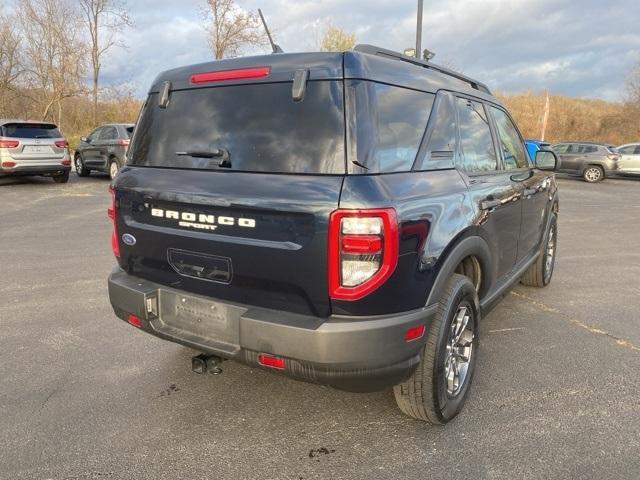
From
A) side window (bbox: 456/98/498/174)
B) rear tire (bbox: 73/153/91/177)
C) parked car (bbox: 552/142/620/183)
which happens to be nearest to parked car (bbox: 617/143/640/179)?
parked car (bbox: 552/142/620/183)

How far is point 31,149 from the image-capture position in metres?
12.7

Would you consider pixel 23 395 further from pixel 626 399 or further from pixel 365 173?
pixel 626 399

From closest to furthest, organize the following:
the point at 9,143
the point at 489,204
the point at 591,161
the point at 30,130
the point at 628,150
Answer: the point at 489,204 → the point at 9,143 → the point at 30,130 → the point at 591,161 → the point at 628,150

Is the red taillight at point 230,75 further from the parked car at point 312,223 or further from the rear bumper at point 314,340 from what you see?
the rear bumper at point 314,340

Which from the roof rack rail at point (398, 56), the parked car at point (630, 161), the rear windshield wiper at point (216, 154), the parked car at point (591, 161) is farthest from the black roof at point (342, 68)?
the parked car at point (630, 161)

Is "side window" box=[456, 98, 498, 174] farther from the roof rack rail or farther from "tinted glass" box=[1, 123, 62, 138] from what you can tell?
"tinted glass" box=[1, 123, 62, 138]

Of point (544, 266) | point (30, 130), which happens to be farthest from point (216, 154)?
point (30, 130)

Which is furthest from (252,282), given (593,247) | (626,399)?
(593,247)

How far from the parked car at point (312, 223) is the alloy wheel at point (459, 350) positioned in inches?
0.5

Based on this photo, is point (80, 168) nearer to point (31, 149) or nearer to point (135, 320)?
point (31, 149)

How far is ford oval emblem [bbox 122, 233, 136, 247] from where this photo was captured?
285 centimetres

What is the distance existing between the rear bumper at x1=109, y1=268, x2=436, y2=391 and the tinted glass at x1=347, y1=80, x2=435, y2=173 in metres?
0.72

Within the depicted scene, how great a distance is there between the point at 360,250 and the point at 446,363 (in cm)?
103

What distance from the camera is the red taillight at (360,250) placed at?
6.92ft
